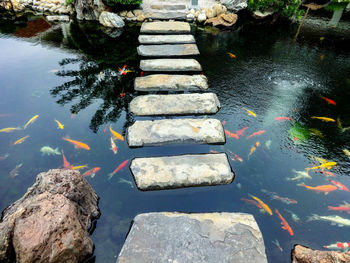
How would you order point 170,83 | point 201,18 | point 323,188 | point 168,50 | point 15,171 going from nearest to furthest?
point 323,188 → point 15,171 → point 170,83 → point 168,50 → point 201,18

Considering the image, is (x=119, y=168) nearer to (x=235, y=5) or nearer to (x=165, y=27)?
(x=165, y=27)

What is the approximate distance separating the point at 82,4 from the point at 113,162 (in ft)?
20.6

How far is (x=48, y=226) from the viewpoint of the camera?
2305 millimetres

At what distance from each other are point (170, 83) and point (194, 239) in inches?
121

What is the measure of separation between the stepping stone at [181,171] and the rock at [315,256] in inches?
41.4

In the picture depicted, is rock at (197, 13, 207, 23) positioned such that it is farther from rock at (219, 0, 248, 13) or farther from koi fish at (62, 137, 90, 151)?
koi fish at (62, 137, 90, 151)

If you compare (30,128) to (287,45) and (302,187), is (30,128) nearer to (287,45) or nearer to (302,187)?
(302,187)

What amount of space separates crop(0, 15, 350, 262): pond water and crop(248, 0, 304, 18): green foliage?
1.45 metres

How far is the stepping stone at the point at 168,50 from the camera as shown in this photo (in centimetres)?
584

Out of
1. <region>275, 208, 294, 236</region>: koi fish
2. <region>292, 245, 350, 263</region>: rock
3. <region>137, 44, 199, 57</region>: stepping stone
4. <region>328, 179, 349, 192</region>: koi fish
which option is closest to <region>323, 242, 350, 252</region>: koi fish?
<region>292, 245, 350, 263</region>: rock

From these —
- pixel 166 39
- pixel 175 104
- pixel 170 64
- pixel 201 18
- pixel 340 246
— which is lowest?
pixel 340 246

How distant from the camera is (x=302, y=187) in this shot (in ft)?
10.6

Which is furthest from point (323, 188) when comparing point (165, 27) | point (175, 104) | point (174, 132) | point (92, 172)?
point (165, 27)

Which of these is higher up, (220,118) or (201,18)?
(201,18)
